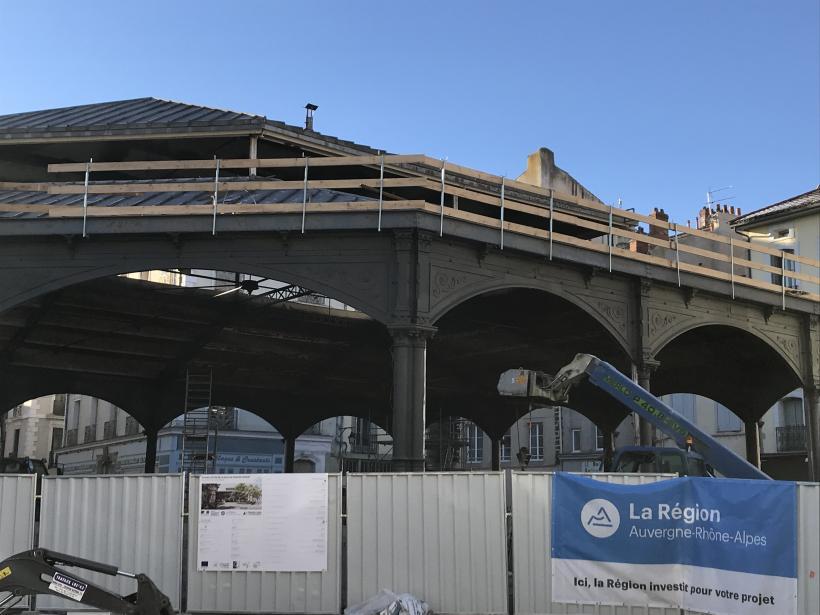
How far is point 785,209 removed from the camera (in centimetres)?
4672

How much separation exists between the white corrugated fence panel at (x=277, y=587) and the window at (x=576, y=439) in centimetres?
→ 4676

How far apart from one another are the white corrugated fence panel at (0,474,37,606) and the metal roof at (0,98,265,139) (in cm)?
940

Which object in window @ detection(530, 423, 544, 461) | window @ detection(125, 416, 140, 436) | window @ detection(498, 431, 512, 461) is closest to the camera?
window @ detection(125, 416, 140, 436)

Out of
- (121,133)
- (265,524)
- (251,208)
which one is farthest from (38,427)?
(265,524)

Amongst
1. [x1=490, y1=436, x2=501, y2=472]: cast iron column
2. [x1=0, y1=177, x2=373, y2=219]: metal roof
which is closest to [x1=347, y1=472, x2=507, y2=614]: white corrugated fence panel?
[x1=0, y1=177, x2=373, y2=219]: metal roof

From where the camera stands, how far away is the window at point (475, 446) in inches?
2520

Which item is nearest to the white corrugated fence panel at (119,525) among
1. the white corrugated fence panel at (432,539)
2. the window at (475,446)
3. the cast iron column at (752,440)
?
the white corrugated fence panel at (432,539)

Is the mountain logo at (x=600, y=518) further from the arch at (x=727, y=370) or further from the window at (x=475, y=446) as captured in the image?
the window at (x=475, y=446)

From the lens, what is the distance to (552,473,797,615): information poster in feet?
34.3

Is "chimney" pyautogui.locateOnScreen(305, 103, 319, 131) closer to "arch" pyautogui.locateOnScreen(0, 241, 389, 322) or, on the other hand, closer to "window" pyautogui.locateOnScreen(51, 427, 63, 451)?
"arch" pyautogui.locateOnScreen(0, 241, 389, 322)

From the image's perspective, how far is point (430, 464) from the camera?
51.2m

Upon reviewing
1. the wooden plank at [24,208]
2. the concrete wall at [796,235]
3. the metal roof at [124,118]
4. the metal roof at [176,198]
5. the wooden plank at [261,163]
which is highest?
the concrete wall at [796,235]

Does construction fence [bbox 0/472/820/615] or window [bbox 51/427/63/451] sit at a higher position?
window [bbox 51/427/63/451]

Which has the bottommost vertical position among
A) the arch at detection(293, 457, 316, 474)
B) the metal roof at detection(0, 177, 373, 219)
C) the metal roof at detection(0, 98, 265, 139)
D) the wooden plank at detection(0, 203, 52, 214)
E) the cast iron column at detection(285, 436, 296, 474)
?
the arch at detection(293, 457, 316, 474)
